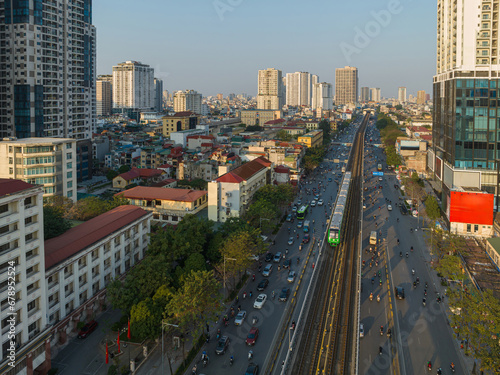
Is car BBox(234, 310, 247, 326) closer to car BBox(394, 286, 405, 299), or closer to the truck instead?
car BBox(394, 286, 405, 299)

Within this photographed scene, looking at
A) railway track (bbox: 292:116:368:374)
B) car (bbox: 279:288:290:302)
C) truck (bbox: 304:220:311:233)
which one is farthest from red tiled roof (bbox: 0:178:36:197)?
truck (bbox: 304:220:311:233)

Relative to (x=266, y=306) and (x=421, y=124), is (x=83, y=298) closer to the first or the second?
(x=266, y=306)

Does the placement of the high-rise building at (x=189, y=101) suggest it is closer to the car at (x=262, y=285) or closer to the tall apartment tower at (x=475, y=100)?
the tall apartment tower at (x=475, y=100)

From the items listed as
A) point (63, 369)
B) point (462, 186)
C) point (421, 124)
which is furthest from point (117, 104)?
point (63, 369)

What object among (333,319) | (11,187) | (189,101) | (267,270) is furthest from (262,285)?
(189,101)

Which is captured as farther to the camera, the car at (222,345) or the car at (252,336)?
the car at (252,336)

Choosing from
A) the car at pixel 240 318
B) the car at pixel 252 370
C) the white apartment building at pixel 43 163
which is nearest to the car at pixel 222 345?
the car at pixel 252 370
